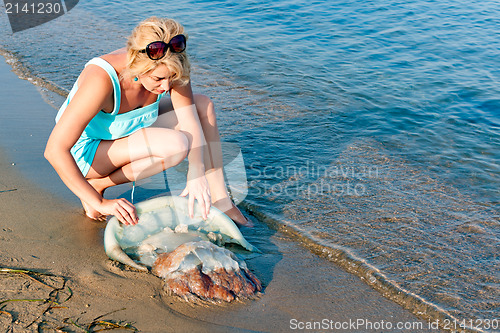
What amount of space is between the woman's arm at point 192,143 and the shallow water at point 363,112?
2.43 feet

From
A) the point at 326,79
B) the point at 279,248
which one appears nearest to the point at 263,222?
the point at 279,248

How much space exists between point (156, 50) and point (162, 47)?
36mm

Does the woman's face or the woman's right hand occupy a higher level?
the woman's face

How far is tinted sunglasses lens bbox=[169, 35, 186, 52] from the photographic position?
104 inches

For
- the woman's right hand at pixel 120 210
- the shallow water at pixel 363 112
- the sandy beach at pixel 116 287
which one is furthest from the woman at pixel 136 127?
the shallow water at pixel 363 112

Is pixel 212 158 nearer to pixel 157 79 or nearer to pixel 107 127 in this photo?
pixel 107 127

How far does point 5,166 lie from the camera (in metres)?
3.75

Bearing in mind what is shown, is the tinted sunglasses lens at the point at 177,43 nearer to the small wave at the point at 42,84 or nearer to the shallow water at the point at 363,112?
the shallow water at the point at 363,112

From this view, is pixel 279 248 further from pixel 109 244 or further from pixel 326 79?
pixel 326 79

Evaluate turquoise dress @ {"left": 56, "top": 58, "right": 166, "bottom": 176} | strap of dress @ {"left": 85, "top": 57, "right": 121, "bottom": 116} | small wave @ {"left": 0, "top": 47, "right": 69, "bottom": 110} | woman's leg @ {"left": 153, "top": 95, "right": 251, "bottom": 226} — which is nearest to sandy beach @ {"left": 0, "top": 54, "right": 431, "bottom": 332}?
woman's leg @ {"left": 153, "top": 95, "right": 251, "bottom": 226}

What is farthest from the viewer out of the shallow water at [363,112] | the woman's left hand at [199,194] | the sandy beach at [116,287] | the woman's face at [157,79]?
the shallow water at [363,112]

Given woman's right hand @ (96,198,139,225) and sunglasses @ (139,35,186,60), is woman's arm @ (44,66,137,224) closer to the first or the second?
woman's right hand @ (96,198,139,225)

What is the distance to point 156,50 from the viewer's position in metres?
2.61

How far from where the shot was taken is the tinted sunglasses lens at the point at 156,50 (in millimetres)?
2596
